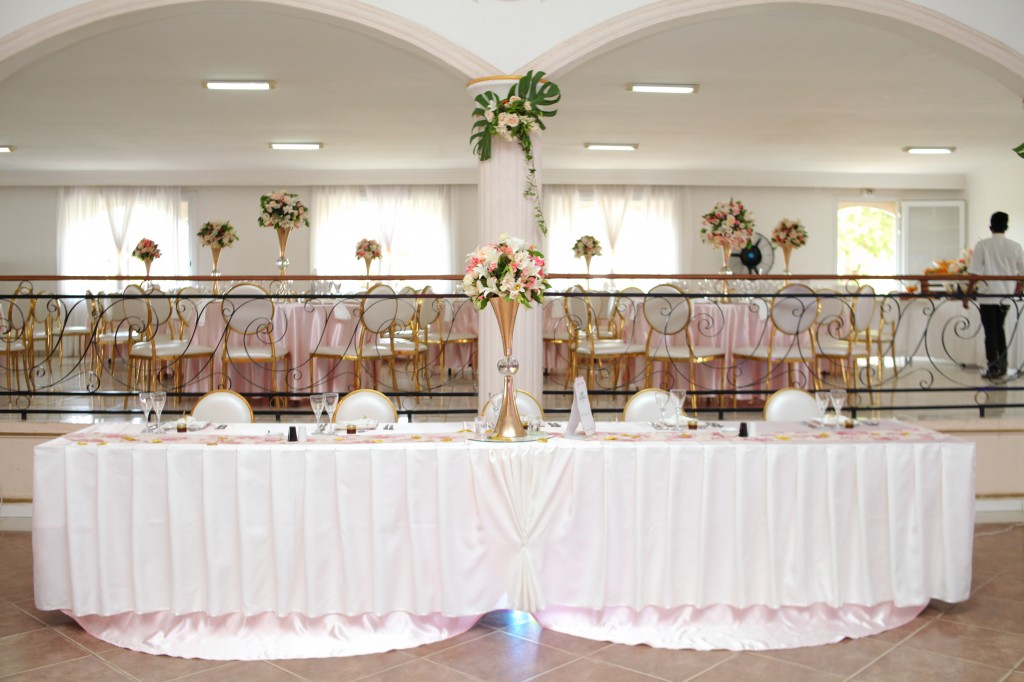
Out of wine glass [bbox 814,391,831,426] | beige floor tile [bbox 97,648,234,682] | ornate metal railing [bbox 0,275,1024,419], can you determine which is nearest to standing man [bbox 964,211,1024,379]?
ornate metal railing [bbox 0,275,1024,419]

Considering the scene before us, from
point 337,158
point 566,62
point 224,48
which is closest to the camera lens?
point 566,62

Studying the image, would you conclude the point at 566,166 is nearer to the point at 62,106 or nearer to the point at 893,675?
the point at 62,106

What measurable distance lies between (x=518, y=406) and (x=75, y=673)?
6.87ft

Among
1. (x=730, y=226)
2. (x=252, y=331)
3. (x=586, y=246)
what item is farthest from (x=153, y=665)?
(x=586, y=246)

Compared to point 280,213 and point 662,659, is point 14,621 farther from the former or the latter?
point 280,213

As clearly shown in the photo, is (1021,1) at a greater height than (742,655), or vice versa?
(1021,1)

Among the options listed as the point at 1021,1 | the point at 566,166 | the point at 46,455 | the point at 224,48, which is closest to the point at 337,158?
the point at 566,166

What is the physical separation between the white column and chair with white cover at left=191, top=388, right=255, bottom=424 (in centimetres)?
152

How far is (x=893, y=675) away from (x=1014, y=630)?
2.64 ft

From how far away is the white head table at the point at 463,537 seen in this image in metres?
3.49

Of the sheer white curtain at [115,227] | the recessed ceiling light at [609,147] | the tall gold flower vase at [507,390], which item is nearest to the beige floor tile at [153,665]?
the tall gold flower vase at [507,390]

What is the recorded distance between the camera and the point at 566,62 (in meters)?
5.55

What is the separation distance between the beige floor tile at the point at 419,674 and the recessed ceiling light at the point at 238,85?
6.34m

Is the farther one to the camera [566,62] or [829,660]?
[566,62]
